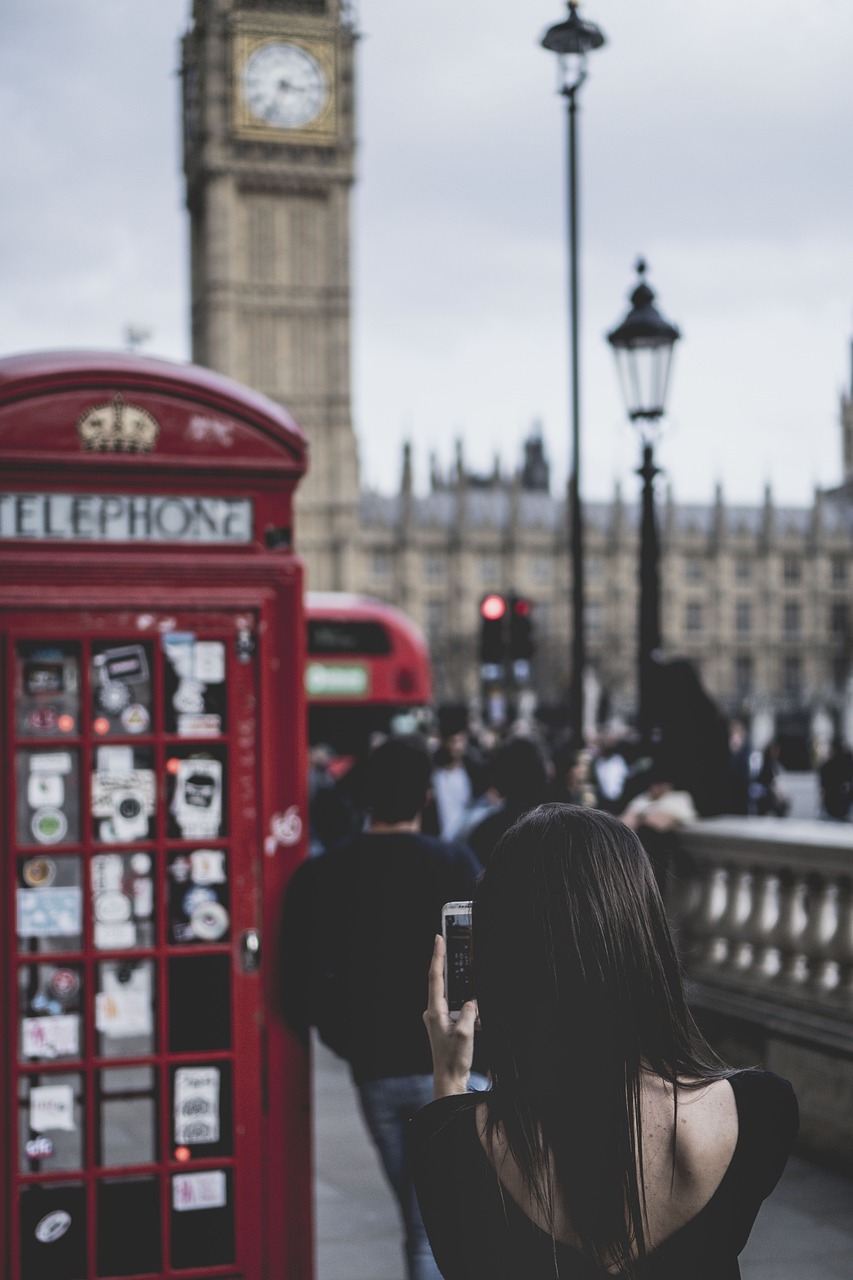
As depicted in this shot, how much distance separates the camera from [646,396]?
744 centimetres

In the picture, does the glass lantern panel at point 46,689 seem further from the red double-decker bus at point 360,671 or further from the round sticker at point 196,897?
the red double-decker bus at point 360,671

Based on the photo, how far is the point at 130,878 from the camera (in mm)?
3383

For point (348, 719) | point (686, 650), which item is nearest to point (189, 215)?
point (686, 650)

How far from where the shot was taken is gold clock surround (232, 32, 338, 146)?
183 feet

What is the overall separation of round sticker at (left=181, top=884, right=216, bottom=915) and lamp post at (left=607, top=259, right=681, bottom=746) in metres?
4.08

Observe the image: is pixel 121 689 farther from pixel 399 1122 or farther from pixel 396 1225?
pixel 396 1225

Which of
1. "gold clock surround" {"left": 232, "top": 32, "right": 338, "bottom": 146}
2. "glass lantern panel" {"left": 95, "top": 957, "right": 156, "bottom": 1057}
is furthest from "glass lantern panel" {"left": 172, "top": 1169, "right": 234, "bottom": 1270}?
"gold clock surround" {"left": 232, "top": 32, "right": 338, "bottom": 146}

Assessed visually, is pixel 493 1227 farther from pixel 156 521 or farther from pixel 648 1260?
pixel 156 521

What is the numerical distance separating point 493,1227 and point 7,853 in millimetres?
2064

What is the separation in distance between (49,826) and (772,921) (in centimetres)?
318

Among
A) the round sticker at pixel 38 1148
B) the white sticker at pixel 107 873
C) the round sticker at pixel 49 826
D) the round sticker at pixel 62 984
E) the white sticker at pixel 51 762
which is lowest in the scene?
the round sticker at pixel 38 1148

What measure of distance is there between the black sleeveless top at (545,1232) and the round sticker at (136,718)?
202cm

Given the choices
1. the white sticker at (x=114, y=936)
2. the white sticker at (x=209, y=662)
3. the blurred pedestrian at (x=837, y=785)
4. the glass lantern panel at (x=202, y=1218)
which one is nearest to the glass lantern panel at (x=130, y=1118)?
the glass lantern panel at (x=202, y=1218)

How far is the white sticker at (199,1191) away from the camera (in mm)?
3406
